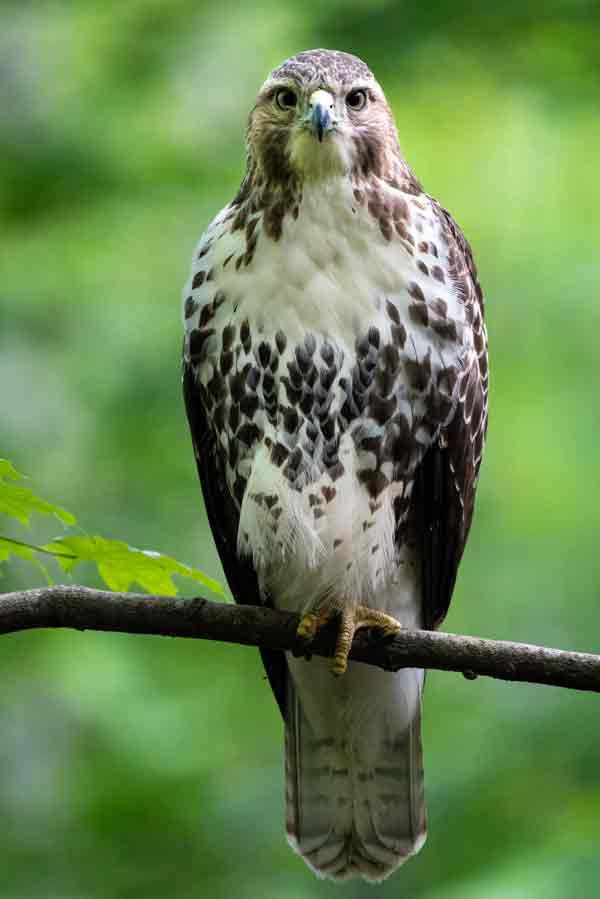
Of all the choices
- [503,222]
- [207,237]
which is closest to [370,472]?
[207,237]

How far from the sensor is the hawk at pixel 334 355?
354 cm

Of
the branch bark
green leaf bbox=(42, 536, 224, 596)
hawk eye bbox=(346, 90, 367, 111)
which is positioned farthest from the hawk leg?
hawk eye bbox=(346, 90, 367, 111)

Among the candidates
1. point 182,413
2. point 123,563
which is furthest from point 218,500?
point 182,413

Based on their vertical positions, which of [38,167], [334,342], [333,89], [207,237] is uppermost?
Result: [38,167]

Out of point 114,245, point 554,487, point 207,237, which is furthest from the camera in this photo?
point 114,245

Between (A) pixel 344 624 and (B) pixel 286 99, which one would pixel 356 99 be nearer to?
(B) pixel 286 99

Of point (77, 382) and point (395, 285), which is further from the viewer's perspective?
point (77, 382)

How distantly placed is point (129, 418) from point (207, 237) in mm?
1869

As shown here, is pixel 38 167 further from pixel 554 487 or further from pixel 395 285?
pixel 395 285

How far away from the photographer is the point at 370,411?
3.56 meters

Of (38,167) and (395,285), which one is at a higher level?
(38,167)

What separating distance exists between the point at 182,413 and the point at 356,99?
2.15 metres

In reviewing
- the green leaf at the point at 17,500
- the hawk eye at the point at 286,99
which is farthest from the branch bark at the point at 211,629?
the hawk eye at the point at 286,99

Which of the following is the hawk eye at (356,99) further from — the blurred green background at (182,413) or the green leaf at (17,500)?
the blurred green background at (182,413)
